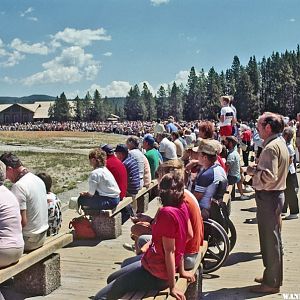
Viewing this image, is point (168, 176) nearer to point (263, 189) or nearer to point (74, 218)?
point (263, 189)

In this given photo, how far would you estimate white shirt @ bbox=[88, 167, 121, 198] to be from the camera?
24.1ft

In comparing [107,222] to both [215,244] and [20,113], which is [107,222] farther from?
[20,113]

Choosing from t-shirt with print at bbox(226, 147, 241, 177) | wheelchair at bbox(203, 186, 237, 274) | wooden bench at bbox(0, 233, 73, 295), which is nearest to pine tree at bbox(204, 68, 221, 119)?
t-shirt with print at bbox(226, 147, 241, 177)

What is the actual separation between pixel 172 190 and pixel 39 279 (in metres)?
2.14

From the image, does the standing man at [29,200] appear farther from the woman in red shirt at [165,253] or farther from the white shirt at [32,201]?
the woman in red shirt at [165,253]

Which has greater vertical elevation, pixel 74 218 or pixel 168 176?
pixel 168 176

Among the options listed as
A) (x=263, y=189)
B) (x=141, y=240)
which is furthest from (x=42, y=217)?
(x=263, y=189)

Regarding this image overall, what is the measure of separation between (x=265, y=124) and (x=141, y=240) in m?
1.68

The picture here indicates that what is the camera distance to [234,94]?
371 feet

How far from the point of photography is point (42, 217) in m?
5.30

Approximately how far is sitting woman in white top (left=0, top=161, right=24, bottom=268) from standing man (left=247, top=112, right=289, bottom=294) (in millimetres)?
2323

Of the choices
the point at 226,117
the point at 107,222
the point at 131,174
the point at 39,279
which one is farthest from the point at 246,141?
the point at 39,279

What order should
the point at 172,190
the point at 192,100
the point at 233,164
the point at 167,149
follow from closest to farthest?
1. the point at 172,190
2. the point at 233,164
3. the point at 167,149
4. the point at 192,100

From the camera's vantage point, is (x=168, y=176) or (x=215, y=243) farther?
(x=215, y=243)
